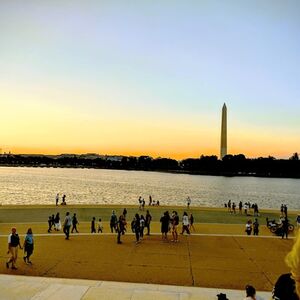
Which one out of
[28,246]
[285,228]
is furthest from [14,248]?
[285,228]

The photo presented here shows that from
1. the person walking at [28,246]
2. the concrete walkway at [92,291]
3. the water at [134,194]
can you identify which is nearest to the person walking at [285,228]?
the concrete walkway at [92,291]

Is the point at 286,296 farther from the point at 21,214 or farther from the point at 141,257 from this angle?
the point at 21,214

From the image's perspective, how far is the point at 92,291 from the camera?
912cm

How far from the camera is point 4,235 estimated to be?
→ 16672 mm

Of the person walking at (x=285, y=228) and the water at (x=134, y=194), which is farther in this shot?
the water at (x=134, y=194)

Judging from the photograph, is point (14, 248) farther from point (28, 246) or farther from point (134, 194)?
point (134, 194)

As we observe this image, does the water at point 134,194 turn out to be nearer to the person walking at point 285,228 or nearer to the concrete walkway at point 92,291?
the person walking at point 285,228

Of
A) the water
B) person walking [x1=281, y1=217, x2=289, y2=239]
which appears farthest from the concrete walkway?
the water

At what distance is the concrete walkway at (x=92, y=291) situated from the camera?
8797 mm

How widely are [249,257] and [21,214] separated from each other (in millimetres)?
18782

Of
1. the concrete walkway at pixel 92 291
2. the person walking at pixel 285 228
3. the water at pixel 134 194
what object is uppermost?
the person walking at pixel 285 228

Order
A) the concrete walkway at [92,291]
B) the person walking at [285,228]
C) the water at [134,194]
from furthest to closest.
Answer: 1. the water at [134,194]
2. the person walking at [285,228]
3. the concrete walkway at [92,291]

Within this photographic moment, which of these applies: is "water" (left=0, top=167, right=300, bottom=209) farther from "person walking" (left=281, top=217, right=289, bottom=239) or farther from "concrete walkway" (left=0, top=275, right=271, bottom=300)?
"concrete walkway" (left=0, top=275, right=271, bottom=300)

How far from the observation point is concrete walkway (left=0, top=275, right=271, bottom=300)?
28.9 ft
